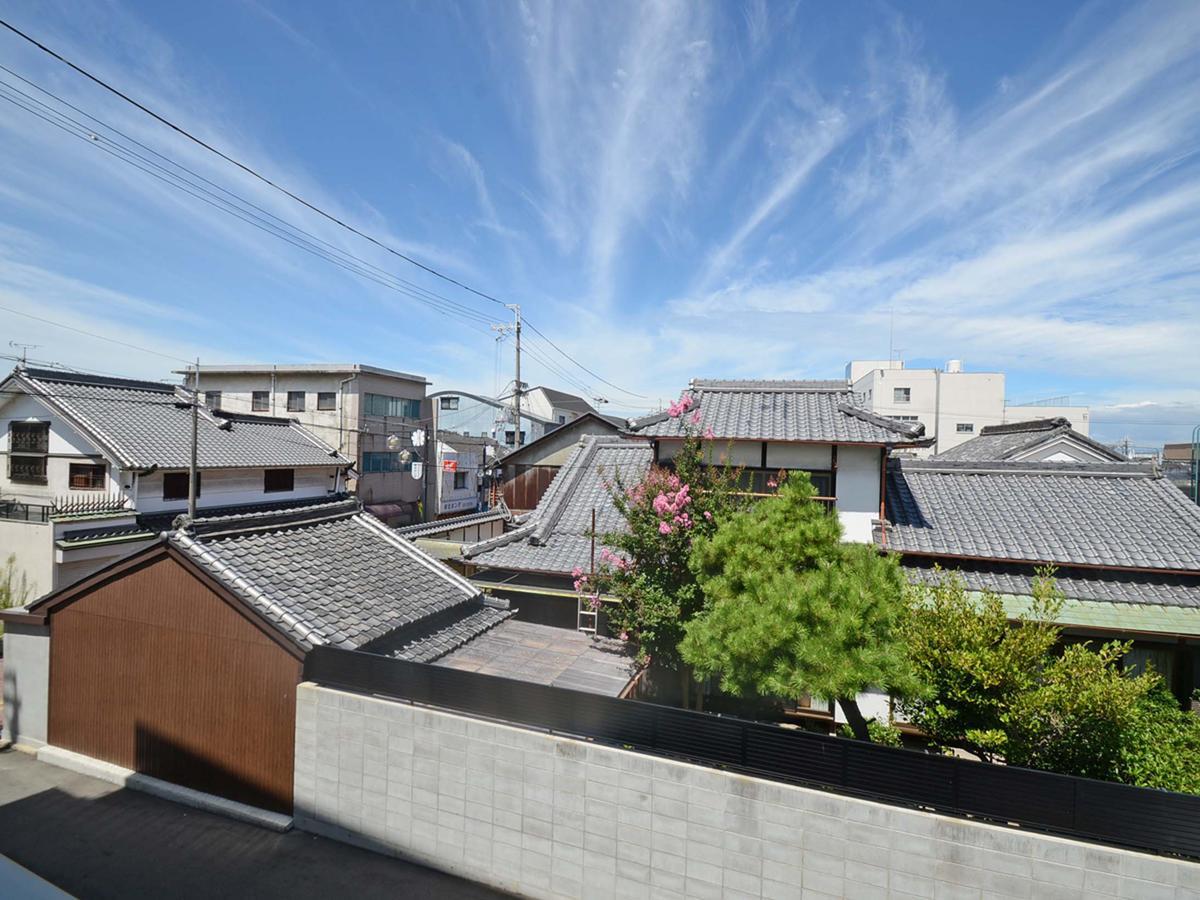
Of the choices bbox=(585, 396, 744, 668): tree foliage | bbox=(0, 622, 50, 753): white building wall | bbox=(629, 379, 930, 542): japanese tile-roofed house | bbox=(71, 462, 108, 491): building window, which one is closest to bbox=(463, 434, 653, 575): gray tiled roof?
bbox=(585, 396, 744, 668): tree foliage

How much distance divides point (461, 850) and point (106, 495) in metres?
19.5

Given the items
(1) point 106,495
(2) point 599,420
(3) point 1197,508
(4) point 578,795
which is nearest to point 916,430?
(3) point 1197,508

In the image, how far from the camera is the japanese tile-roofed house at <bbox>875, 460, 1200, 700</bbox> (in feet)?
33.2

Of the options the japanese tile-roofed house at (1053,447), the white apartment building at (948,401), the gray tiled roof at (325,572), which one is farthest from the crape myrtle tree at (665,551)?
the white apartment building at (948,401)

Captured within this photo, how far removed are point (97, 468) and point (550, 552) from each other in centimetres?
1695

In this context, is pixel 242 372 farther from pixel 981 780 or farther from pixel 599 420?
pixel 981 780

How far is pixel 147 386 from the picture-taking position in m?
23.5

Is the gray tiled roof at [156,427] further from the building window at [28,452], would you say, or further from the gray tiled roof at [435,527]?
the gray tiled roof at [435,527]

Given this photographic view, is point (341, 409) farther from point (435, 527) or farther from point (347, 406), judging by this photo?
point (435, 527)

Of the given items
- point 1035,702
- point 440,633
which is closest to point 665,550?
point 440,633

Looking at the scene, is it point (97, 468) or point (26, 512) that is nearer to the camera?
point (26, 512)

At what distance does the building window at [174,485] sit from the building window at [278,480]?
11.5 feet

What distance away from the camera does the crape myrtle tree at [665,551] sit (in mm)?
9516

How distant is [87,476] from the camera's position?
19.3 m
